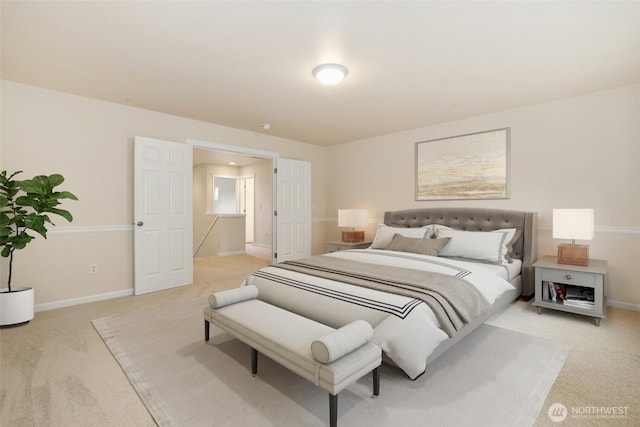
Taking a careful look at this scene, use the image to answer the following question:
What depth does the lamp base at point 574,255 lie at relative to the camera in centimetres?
317

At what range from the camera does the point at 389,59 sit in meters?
2.72

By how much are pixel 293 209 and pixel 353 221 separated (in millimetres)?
1210

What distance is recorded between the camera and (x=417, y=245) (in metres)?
3.76

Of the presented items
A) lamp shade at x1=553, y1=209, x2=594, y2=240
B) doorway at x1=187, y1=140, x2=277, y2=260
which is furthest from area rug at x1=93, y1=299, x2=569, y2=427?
doorway at x1=187, y1=140, x2=277, y2=260

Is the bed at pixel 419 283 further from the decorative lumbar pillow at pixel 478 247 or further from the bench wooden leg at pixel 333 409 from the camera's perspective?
the bench wooden leg at pixel 333 409

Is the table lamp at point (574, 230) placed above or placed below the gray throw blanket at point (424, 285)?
above

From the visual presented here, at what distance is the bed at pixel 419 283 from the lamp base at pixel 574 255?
16.3 inches

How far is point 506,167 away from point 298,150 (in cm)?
359

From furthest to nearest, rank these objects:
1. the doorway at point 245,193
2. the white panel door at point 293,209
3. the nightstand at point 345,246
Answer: the doorway at point 245,193 < the white panel door at point 293,209 < the nightstand at point 345,246

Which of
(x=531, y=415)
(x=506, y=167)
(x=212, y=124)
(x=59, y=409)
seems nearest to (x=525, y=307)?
(x=506, y=167)

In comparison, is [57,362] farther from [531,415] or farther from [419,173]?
[419,173]

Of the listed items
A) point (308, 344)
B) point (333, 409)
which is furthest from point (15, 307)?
point (333, 409)

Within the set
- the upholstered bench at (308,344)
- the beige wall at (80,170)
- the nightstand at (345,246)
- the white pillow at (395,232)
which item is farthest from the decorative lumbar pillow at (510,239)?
the beige wall at (80,170)

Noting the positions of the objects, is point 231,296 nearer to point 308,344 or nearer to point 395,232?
point 308,344
